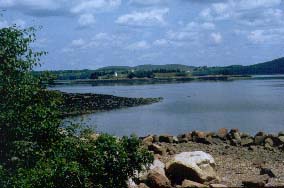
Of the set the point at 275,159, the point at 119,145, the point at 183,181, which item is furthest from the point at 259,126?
the point at 119,145

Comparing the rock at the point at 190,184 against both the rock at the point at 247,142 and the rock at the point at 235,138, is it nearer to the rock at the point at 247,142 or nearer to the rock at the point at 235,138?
the rock at the point at 247,142

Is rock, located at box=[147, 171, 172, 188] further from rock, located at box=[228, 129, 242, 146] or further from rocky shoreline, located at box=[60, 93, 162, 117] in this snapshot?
rocky shoreline, located at box=[60, 93, 162, 117]

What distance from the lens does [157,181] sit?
18.9m

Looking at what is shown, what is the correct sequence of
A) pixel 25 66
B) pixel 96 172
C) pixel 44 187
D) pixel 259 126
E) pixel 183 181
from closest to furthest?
1. pixel 44 187
2. pixel 96 172
3. pixel 25 66
4. pixel 183 181
5. pixel 259 126

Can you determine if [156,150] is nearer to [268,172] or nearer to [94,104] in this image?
[268,172]

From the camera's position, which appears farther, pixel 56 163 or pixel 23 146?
pixel 23 146

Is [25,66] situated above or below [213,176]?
above

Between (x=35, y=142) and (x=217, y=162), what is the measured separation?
38.5 feet

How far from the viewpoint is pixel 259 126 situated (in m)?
51.0

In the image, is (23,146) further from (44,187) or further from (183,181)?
(183,181)

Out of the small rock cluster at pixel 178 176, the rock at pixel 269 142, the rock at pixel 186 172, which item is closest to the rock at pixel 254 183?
the small rock cluster at pixel 178 176

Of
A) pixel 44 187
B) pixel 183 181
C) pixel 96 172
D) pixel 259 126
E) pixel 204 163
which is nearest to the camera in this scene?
pixel 44 187

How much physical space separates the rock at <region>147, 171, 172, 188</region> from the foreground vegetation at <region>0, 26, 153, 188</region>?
8.77 feet

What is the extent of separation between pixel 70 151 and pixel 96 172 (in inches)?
41.5
